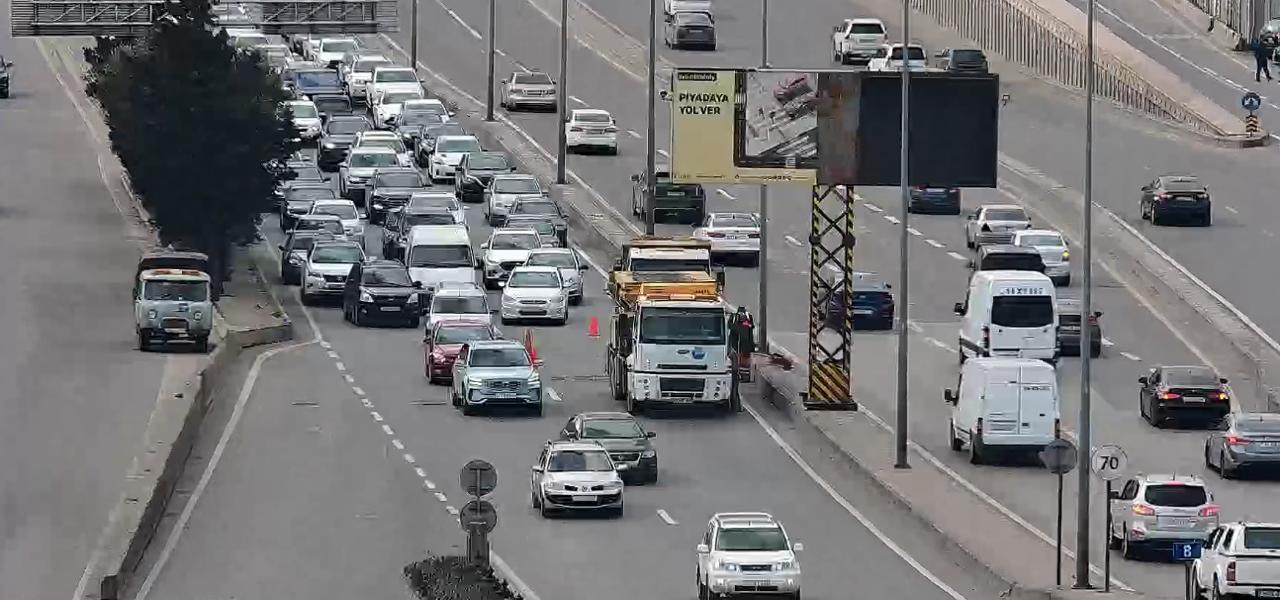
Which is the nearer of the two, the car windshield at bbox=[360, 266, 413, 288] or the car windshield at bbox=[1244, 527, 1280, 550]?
the car windshield at bbox=[1244, 527, 1280, 550]

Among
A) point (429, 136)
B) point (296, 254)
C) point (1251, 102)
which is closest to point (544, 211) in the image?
Answer: point (296, 254)

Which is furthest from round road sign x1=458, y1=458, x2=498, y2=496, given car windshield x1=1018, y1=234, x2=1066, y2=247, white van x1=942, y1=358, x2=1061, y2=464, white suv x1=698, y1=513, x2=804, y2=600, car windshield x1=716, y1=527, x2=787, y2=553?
car windshield x1=1018, y1=234, x2=1066, y2=247

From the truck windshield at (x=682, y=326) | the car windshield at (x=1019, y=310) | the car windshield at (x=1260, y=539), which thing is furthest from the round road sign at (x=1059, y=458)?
the car windshield at (x=1019, y=310)

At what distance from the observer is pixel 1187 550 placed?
41094 millimetres

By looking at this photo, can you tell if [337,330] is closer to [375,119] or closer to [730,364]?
[730,364]

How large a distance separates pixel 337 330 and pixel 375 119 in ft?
110

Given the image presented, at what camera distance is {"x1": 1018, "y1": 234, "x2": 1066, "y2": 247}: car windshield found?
75625 millimetres

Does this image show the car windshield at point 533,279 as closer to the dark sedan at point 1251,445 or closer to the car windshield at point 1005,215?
the car windshield at point 1005,215

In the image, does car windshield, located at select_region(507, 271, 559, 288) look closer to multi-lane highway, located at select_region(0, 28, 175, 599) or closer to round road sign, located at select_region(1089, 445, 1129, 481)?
multi-lane highway, located at select_region(0, 28, 175, 599)

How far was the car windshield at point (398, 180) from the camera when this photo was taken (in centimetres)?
8581

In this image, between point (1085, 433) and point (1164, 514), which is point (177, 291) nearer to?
point (1164, 514)

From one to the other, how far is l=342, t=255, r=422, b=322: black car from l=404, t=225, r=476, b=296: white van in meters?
1.96

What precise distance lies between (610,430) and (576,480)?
13.5 feet

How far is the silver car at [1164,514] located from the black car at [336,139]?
51955 mm
